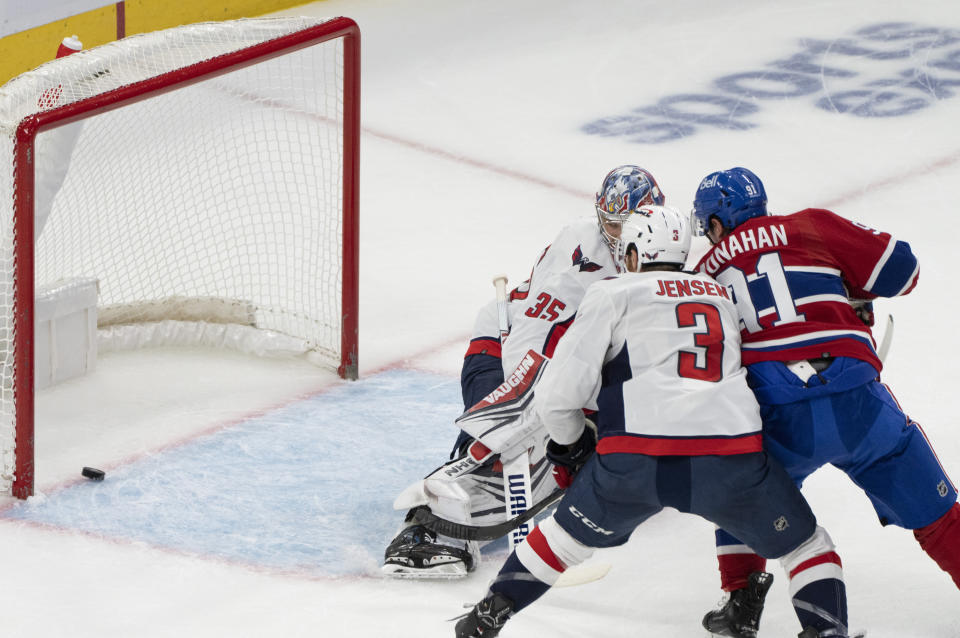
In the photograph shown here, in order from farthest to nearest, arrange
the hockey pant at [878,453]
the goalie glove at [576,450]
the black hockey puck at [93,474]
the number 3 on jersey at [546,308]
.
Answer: the black hockey puck at [93,474] < the number 3 on jersey at [546,308] < the goalie glove at [576,450] < the hockey pant at [878,453]

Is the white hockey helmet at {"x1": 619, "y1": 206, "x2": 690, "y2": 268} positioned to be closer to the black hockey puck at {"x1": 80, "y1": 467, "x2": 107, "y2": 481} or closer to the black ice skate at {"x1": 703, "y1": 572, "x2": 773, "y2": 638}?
the black ice skate at {"x1": 703, "y1": 572, "x2": 773, "y2": 638}

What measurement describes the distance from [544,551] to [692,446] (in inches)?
12.2

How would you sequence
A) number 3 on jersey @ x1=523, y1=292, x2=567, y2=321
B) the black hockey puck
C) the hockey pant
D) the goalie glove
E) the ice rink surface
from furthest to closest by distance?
the black hockey puck, number 3 on jersey @ x1=523, y1=292, x2=567, y2=321, the ice rink surface, the goalie glove, the hockey pant

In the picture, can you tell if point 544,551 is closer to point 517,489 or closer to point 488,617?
point 488,617

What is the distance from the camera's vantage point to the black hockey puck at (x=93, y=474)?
3.49m

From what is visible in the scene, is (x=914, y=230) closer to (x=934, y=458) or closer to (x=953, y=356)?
(x=953, y=356)

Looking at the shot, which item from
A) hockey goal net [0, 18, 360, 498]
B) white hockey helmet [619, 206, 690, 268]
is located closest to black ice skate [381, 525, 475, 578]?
white hockey helmet [619, 206, 690, 268]

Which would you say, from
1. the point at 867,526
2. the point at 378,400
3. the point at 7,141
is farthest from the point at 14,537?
the point at 867,526

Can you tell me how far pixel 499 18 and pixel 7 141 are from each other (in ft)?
15.6

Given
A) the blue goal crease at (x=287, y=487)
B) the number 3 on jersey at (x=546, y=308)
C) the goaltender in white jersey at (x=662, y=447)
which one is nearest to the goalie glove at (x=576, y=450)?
the goaltender in white jersey at (x=662, y=447)

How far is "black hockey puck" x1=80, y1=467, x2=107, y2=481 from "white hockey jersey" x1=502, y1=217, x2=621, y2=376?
41.2 inches

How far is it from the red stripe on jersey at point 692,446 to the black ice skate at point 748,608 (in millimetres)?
396

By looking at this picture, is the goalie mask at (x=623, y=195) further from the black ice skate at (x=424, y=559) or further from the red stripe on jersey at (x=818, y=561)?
the red stripe on jersey at (x=818, y=561)

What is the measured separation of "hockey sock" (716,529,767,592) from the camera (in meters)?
2.74
